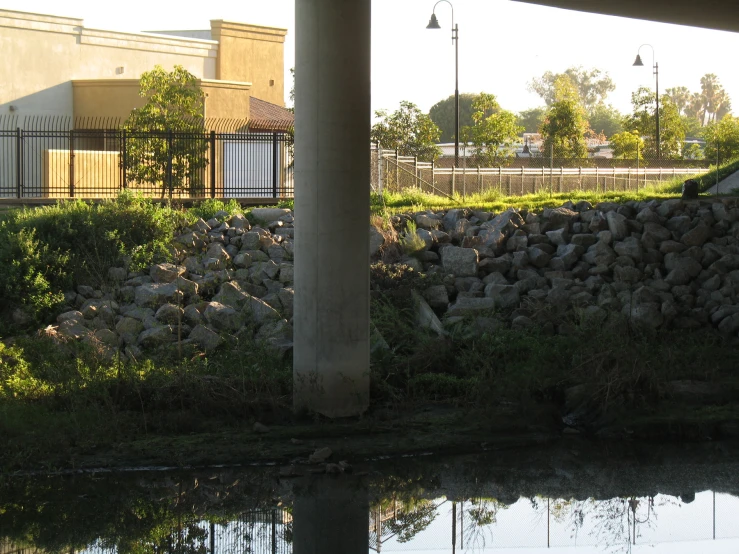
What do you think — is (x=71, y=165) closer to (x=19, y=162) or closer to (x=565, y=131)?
(x=19, y=162)

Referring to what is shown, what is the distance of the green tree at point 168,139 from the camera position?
2577cm

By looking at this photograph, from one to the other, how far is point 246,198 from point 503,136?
30.9m

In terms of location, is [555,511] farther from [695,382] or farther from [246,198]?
[246,198]

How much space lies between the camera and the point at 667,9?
58.6ft

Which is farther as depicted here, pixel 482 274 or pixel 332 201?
pixel 482 274

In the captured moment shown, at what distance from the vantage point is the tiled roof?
40156 millimetres

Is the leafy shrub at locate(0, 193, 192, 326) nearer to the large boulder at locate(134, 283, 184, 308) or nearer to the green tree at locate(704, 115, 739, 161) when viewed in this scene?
the large boulder at locate(134, 283, 184, 308)

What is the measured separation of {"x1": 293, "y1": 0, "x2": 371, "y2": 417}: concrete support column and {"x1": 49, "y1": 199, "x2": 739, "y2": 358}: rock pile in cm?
230

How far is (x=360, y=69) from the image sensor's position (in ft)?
40.7

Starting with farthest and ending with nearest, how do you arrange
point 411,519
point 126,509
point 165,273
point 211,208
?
point 211,208
point 165,273
point 126,509
point 411,519

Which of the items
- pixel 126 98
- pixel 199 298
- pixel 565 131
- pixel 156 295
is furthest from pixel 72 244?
pixel 565 131

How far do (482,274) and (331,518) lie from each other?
9933 millimetres

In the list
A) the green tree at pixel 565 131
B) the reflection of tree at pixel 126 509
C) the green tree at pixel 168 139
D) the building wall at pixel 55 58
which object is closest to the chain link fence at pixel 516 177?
the green tree at pixel 168 139

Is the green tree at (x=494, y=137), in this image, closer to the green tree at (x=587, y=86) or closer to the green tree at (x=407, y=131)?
the green tree at (x=407, y=131)
